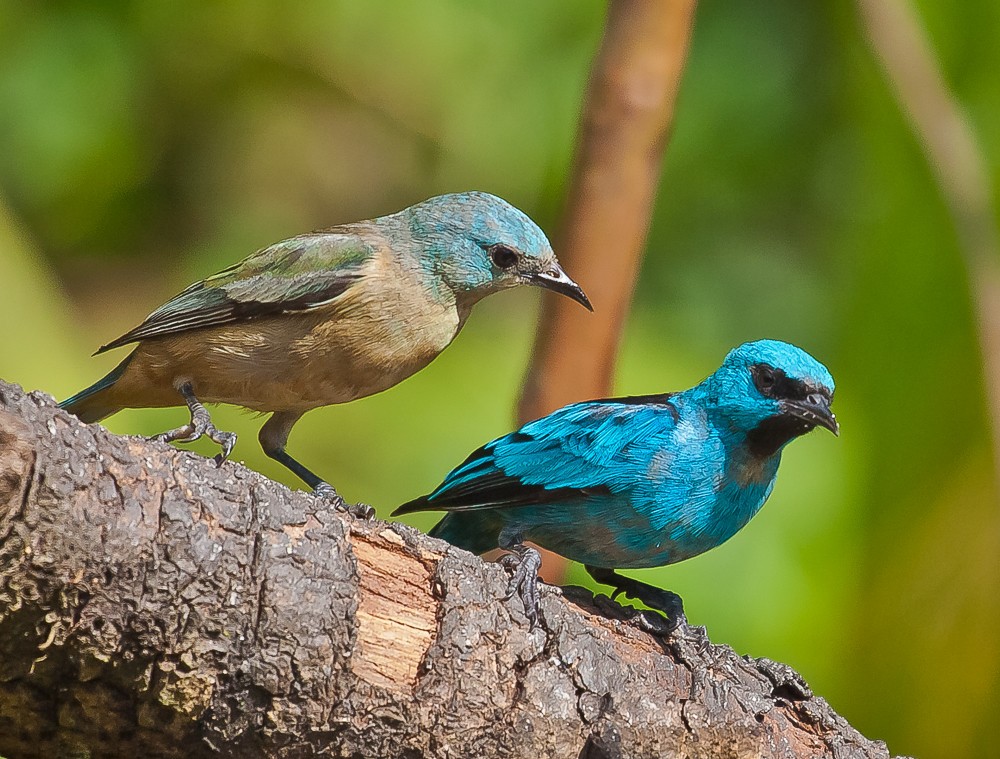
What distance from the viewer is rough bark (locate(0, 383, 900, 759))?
2713mm

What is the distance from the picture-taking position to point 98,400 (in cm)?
471

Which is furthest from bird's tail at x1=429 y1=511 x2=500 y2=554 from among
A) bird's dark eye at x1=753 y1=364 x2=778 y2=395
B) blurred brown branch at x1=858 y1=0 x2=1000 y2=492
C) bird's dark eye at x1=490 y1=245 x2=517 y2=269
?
blurred brown branch at x1=858 y1=0 x2=1000 y2=492

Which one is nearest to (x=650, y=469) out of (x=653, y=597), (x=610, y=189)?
(x=653, y=597)

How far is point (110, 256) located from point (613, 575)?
4.11m

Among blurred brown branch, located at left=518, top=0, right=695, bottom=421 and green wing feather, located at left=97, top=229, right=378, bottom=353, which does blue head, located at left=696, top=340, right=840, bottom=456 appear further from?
green wing feather, located at left=97, top=229, right=378, bottom=353

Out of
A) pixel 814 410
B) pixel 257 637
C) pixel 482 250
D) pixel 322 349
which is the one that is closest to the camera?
pixel 257 637

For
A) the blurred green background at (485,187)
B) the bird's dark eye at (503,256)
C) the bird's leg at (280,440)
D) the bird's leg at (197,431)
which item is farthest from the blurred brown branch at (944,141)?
the bird's leg at (197,431)

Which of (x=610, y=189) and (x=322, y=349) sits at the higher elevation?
(x=610, y=189)

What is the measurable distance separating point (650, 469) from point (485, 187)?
3.37 meters

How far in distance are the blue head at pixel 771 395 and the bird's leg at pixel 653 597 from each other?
21.6 inches

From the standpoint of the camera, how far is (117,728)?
114 inches

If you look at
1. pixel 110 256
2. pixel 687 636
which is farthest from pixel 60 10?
pixel 687 636

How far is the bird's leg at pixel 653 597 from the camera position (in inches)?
147

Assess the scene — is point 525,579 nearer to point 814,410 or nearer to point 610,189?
point 814,410
